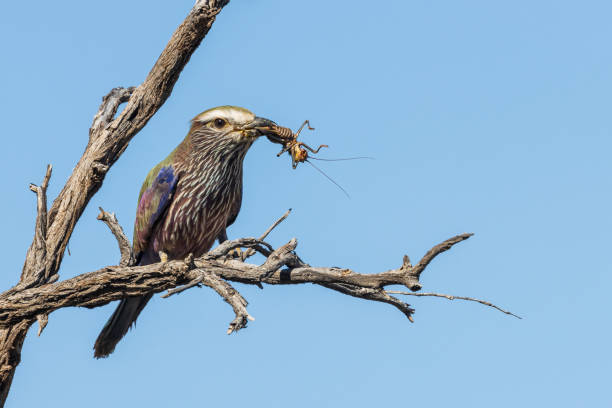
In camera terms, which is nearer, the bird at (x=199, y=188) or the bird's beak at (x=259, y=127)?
the bird's beak at (x=259, y=127)

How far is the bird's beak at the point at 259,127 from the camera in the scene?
299 inches

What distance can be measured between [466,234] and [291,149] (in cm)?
305

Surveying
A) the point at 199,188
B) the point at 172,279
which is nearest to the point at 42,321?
the point at 172,279

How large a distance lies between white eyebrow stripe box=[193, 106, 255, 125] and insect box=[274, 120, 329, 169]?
0.33m

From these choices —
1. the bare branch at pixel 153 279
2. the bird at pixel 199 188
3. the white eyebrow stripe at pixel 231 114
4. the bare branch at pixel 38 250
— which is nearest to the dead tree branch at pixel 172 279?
the bare branch at pixel 153 279

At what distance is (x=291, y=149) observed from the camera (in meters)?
7.49

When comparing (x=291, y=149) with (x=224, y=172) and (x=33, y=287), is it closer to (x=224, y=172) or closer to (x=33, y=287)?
(x=224, y=172)

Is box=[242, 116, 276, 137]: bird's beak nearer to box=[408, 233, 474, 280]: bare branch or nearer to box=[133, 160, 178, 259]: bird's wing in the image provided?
box=[133, 160, 178, 259]: bird's wing

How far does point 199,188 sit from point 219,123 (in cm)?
67

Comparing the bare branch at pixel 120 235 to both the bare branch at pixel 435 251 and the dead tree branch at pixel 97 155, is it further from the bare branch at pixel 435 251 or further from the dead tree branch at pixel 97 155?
the bare branch at pixel 435 251

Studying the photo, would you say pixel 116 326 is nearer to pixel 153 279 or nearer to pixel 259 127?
pixel 153 279

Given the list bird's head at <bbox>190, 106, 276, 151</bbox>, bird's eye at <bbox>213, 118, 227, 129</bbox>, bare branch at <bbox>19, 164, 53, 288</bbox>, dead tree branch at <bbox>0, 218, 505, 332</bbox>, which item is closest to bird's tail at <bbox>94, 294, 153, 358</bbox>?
bare branch at <bbox>19, 164, 53, 288</bbox>

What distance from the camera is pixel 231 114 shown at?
779 centimetres

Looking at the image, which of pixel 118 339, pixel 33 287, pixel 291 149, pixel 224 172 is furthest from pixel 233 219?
pixel 33 287
